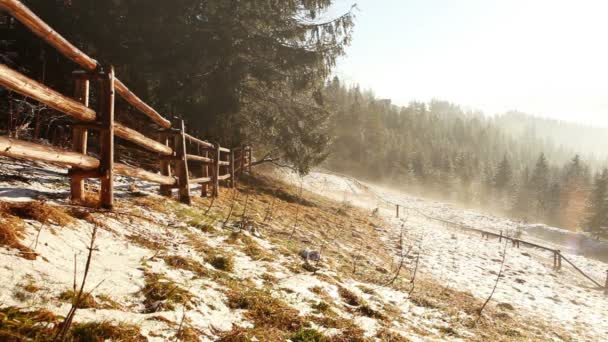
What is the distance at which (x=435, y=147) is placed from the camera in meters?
96.7

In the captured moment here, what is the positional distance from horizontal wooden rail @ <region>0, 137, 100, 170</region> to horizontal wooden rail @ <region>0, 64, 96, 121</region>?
1.39 ft

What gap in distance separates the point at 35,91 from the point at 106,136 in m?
1.47

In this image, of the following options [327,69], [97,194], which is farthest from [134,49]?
[97,194]

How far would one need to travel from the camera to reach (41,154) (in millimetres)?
3387

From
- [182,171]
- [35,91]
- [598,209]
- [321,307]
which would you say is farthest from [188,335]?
[598,209]

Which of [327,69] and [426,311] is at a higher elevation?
[327,69]

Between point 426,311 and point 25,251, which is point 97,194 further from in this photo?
point 426,311

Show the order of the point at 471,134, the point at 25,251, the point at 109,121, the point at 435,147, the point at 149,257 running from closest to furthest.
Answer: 1. the point at 25,251
2. the point at 149,257
3. the point at 109,121
4. the point at 435,147
5. the point at 471,134

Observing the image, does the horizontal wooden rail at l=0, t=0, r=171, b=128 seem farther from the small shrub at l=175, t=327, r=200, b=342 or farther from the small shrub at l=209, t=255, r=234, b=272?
the small shrub at l=175, t=327, r=200, b=342

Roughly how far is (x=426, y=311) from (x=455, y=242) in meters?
12.5

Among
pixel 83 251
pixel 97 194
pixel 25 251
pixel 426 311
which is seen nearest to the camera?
pixel 25 251

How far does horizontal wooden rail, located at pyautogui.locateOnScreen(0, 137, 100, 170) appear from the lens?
9.66 ft

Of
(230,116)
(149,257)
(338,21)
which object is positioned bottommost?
(149,257)

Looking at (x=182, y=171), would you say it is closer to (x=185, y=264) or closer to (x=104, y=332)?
(x=185, y=264)
